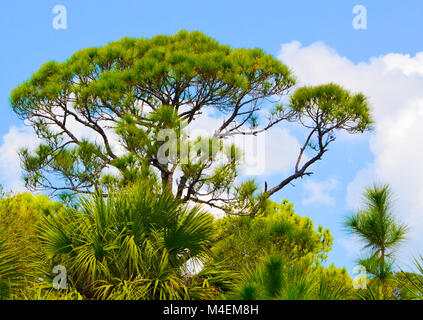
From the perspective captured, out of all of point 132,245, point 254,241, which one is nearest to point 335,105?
point 254,241

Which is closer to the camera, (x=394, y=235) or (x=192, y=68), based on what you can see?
(x=394, y=235)

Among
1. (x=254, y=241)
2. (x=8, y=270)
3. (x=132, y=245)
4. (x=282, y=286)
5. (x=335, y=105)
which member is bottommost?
(x=282, y=286)

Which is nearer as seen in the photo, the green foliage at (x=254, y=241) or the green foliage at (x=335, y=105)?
the green foliage at (x=254, y=241)

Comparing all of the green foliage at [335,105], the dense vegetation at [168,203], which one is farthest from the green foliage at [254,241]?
the green foliage at [335,105]

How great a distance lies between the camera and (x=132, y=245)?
6.38 metres

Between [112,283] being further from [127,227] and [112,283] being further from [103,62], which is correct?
[103,62]

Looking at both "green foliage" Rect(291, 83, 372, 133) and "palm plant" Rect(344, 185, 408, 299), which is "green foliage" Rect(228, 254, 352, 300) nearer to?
"palm plant" Rect(344, 185, 408, 299)

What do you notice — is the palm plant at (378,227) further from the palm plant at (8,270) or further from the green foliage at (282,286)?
the palm plant at (8,270)

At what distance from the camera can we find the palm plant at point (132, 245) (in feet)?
20.9

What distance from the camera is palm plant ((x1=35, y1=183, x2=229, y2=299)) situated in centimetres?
638

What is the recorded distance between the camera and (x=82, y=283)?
21.5ft

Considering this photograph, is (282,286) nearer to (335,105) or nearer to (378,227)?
(378,227)

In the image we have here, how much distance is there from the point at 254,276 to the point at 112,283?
2.00 m
